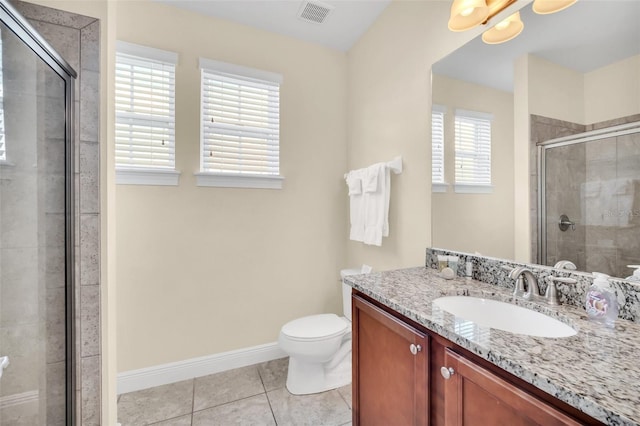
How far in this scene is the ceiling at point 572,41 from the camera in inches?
35.6

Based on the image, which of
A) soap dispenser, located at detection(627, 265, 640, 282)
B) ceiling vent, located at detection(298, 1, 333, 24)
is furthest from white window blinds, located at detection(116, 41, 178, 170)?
soap dispenser, located at detection(627, 265, 640, 282)

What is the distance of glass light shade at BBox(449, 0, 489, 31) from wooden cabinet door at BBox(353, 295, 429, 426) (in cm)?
137

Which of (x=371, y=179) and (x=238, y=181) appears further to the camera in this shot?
(x=238, y=181)

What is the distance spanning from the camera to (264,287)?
2.23 meters

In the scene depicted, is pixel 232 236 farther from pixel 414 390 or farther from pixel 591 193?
pixel 591 193

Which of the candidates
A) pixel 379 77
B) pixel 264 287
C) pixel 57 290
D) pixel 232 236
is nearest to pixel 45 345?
pixel 57 290

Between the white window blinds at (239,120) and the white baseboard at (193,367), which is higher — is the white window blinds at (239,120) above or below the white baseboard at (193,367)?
above

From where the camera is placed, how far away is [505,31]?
122 cm

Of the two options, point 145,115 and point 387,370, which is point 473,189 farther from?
point 145,115

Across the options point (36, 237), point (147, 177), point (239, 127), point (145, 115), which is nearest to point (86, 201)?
point (36, 237)

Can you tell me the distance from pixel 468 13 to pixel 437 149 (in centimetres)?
64

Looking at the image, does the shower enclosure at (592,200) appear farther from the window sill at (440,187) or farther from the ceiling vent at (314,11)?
the ceiling vent at (314,11)

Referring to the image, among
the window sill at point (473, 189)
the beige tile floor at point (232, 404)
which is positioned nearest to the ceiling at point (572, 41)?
the window sill at point (473, 189)

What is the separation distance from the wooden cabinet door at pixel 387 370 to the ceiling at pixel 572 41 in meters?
1.16
